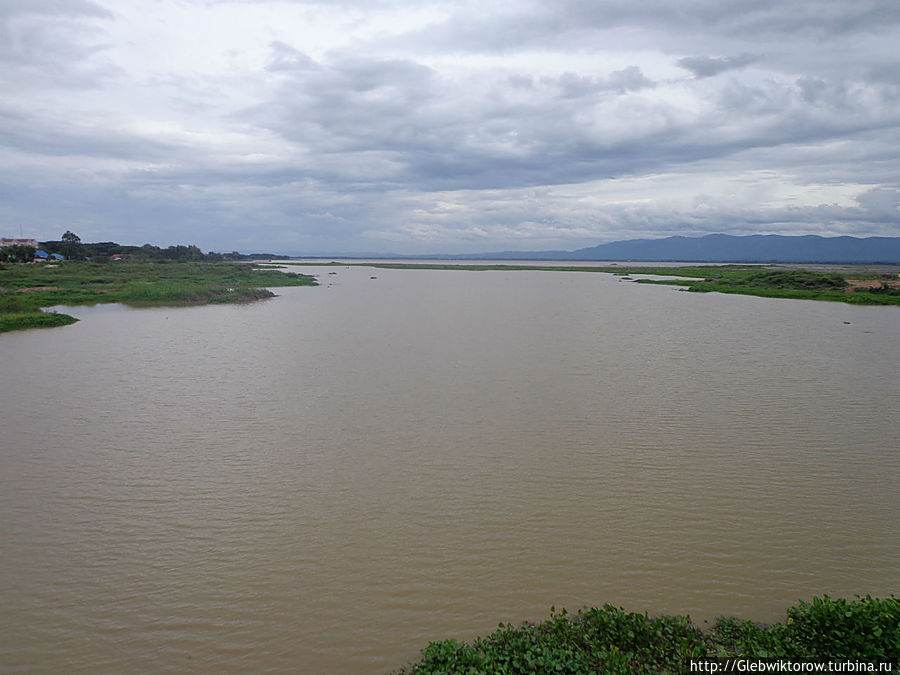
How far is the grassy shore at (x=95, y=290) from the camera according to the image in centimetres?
3006

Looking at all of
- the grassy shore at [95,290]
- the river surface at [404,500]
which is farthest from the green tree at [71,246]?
the river surface at [404,500]

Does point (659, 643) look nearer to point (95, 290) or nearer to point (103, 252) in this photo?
point (95, 290)

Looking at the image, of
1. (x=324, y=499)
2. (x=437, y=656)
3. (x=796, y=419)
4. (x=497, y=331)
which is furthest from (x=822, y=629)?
(x=497, y=331)

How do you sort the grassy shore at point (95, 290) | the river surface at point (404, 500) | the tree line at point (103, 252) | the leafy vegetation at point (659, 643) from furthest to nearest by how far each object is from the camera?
the tree line at point (103, 252), the grassy shore at point (95, 290), the river surface at point (404, 500), the leafy vegetation at point (659, 643)

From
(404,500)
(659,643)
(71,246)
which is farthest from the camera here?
(71,246)

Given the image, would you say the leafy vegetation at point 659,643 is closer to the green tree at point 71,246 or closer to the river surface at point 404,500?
the river surface at point 404,500

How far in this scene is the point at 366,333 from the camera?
26.5 metres

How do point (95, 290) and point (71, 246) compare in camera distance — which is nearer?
point (95, 290)

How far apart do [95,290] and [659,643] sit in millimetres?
49120

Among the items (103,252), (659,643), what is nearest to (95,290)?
(659,643)

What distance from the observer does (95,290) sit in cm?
4391

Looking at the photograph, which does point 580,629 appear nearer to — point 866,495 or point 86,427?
point 866,495

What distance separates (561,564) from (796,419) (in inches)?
347

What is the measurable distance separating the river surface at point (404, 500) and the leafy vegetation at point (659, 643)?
1.83 ft
